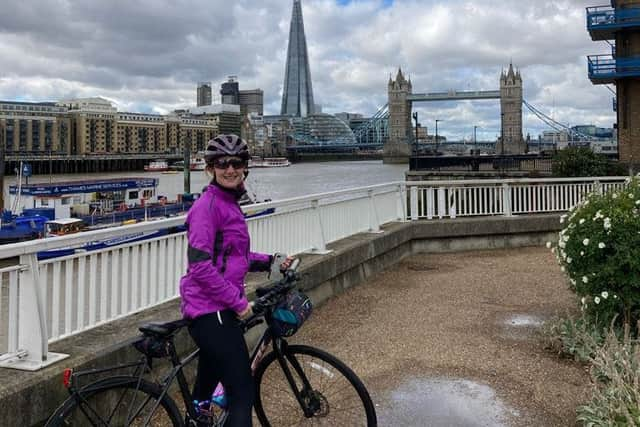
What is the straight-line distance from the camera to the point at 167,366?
13.4 feet

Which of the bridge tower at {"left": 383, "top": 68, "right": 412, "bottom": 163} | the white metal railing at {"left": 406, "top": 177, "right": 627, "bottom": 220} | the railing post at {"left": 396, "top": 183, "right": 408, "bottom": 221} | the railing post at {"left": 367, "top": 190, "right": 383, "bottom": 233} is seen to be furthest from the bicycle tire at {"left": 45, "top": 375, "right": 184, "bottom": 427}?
the bridge tower at {"left": 383, "top": 68, "right": 412, "bottom": 163}

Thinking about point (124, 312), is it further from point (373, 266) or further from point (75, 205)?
point (75, 205)

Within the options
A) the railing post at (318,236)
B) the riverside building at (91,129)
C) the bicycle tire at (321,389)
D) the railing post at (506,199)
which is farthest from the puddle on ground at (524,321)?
the riverside building at (91,129)

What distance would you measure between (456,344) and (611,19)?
108 feet

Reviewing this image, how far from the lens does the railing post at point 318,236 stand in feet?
23.1

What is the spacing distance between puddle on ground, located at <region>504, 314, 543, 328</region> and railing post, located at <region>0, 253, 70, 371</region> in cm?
436

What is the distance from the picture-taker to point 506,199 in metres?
10.7

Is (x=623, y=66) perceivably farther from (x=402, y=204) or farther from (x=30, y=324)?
(x=30, y=324)

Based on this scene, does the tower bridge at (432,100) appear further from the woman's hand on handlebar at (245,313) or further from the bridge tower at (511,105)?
the woman's hand on handlebar at (245,313)

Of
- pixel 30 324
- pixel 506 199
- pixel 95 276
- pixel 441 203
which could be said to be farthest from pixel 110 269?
pixel 506 199

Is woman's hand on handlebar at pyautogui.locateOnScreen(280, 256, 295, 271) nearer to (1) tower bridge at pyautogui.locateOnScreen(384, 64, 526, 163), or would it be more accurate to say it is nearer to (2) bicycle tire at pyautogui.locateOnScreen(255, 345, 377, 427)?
(2) bicycle tire at pyautogui.locateOnScreen(255, 345, 377, 427)

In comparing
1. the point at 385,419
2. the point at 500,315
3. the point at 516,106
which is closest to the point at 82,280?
the point at 385,419

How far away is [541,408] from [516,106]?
5267 inches

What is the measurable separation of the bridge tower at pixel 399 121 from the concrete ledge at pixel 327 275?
112 m
